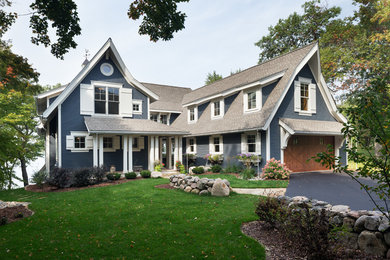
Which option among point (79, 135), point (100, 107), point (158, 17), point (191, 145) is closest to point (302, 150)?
point (191, 145)

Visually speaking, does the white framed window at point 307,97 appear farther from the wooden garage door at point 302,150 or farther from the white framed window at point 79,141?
the white framed window at point 79,141

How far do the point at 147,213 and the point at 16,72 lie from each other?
7.30 meters

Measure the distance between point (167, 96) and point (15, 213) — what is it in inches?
783

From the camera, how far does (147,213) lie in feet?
22.9

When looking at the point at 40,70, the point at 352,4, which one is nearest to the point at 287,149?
the point at 40,70

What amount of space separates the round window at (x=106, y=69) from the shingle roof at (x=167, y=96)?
274 inches

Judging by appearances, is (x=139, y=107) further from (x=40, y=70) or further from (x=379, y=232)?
(x=379, y=232)

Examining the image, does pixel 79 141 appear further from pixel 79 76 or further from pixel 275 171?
pixel 275 171

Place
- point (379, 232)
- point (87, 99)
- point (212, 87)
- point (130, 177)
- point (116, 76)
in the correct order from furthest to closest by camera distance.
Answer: point (212, 87)
point (116, 76)
point (87, 99)
point (130, 177)
point (379, 232)

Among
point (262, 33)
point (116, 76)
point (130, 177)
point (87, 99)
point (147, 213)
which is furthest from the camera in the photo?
point (262, 33)

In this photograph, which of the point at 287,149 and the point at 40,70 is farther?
the point at 287,149

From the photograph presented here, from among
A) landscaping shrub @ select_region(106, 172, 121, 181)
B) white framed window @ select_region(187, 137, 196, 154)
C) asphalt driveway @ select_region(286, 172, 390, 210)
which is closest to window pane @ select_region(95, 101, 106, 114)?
landscaping shrub @ select_region(106, 172, 121, 181)

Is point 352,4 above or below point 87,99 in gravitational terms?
above

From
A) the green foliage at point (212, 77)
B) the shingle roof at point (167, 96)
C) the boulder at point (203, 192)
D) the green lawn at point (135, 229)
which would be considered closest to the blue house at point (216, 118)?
the boulder at point (203, 192)
